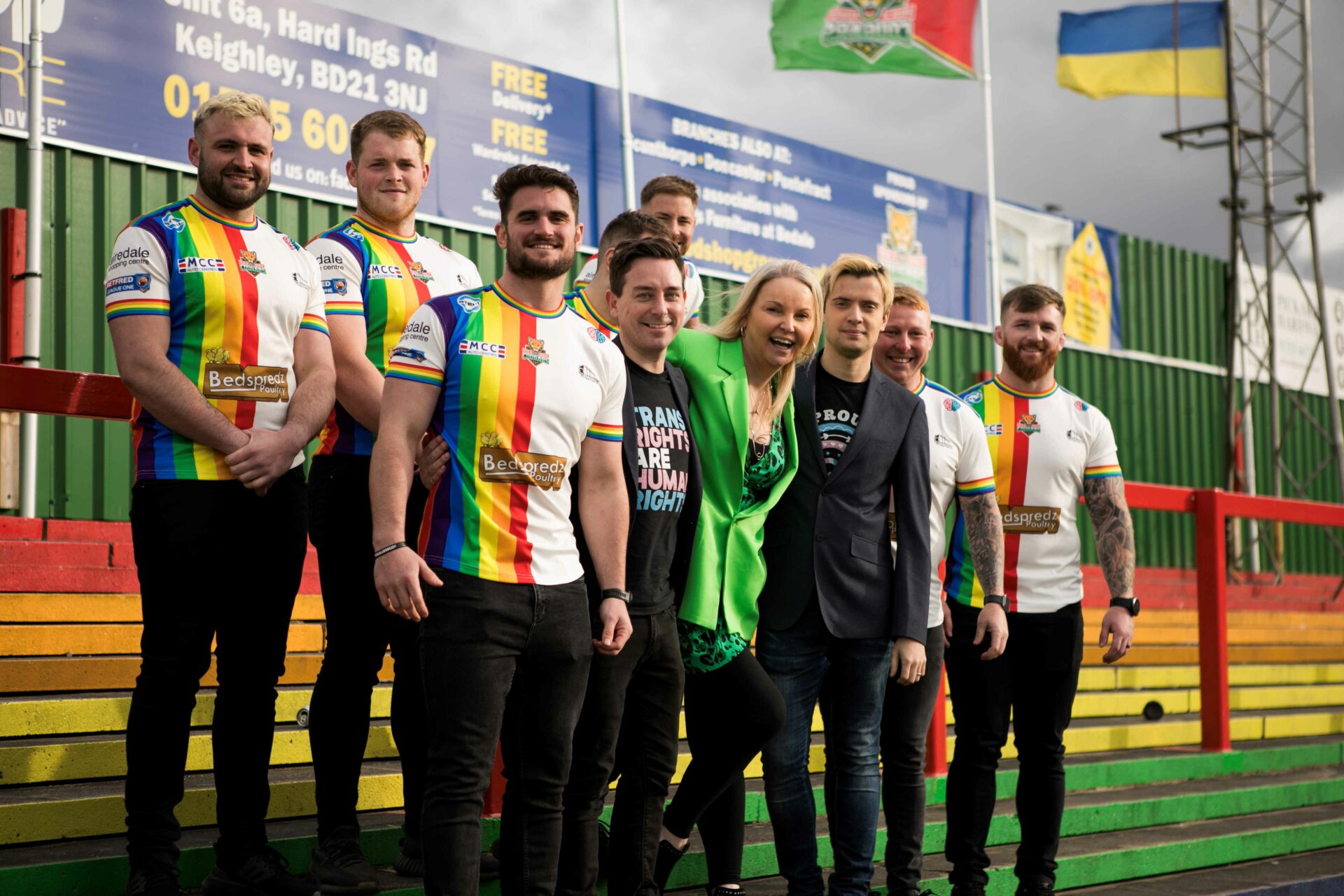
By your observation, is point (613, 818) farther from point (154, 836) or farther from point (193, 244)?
point (193, 244)

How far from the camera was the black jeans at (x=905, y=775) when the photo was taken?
3537mm

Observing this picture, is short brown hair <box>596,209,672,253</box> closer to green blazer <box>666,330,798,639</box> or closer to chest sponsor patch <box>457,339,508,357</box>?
green blazer <box>666,330,798,639</box>

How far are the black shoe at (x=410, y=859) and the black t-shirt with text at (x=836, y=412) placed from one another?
1.41 m

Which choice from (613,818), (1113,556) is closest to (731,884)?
(613,818)

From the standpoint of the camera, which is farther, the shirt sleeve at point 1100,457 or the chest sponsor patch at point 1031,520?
the shirt sleeve at point 1100,457

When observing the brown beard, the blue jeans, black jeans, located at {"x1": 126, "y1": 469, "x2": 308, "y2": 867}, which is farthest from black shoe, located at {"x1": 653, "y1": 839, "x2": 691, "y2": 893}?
the brown beard

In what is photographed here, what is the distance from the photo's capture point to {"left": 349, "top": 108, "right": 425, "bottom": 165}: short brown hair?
11.0ft

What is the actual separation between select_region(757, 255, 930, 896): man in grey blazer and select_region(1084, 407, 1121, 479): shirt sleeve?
937 mm

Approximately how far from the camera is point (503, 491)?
2723 millimetres

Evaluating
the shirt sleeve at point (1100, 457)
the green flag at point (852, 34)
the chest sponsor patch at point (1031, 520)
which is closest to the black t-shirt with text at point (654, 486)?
the chest sponsor patch at point (1031, 520)

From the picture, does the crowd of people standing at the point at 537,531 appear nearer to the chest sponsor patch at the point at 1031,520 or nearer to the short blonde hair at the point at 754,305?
the short blonde hair at the point at 754,305

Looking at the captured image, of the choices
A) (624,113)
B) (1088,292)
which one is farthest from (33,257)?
(1088,292)

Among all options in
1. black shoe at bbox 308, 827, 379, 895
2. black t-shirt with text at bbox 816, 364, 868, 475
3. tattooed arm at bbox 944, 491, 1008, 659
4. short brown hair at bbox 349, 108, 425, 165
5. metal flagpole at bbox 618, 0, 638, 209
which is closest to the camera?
black shoe at bbox 308, 827, 379, 895

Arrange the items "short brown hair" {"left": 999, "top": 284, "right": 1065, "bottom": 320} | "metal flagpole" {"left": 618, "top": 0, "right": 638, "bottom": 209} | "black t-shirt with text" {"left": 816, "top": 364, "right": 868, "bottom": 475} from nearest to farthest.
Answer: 1. "black t-shirt with text" {"left": 816, "top": 364, "right": 868, "bottom": 475}
2. "short brown hair" {"left": 999, "top": 284, "right": 1065, "bottom": 320}
3. "metal flagpole" {"left": 618, "top": 0, "right": 638, "bottom": 209}
